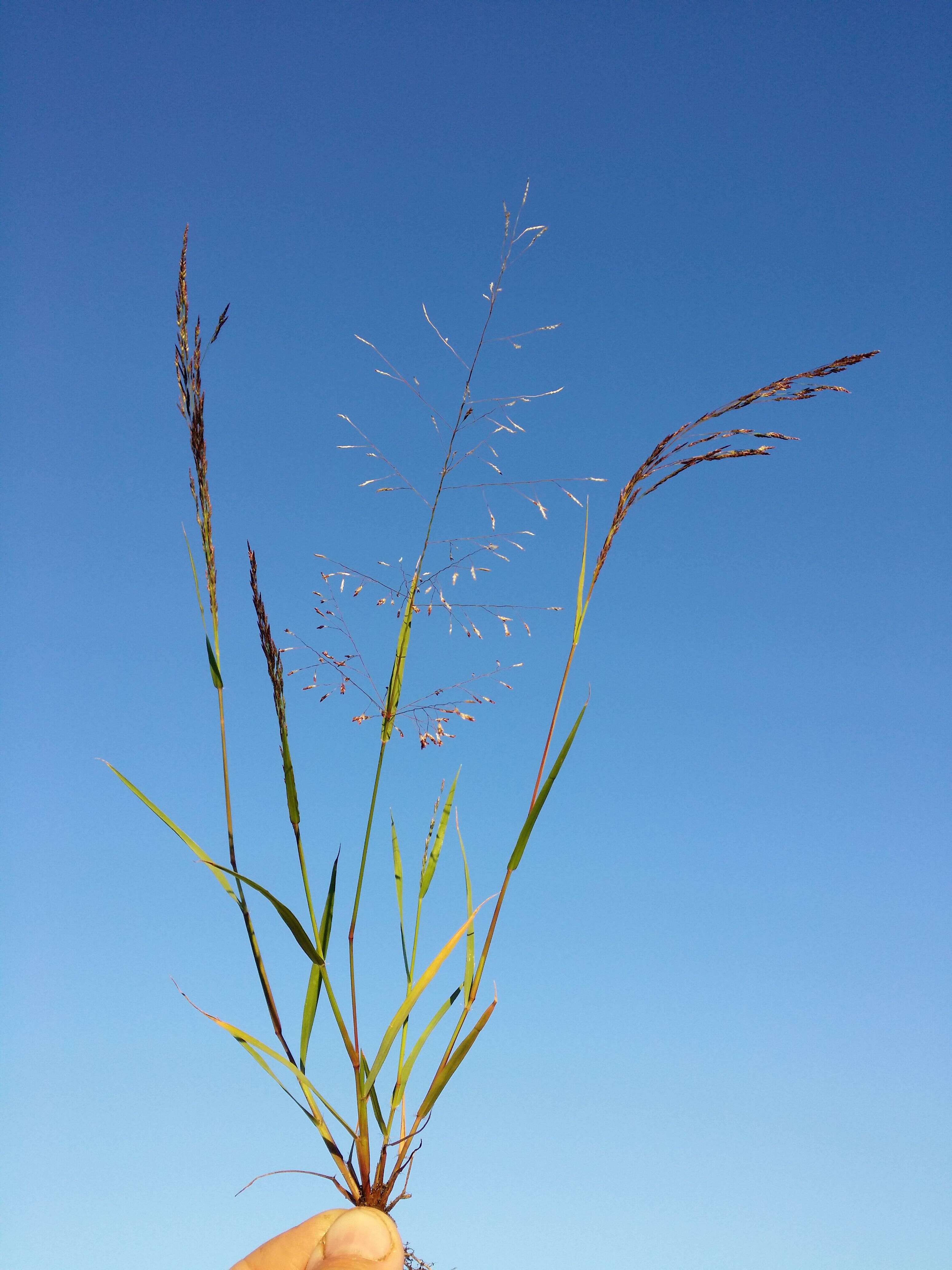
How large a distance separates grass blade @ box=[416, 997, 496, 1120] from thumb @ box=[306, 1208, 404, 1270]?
0.49 feet

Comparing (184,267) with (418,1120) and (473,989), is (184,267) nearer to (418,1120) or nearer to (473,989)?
(473,989)

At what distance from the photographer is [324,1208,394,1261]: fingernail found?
1.14 metres

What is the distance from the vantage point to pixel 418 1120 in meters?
1.28

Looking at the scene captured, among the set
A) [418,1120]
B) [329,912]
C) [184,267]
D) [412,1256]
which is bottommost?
[412,1256]

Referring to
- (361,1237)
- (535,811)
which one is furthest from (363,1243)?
(535,811)

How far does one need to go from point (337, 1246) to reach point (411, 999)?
34 cm

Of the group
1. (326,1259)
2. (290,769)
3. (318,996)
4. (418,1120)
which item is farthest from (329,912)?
(326,1259)

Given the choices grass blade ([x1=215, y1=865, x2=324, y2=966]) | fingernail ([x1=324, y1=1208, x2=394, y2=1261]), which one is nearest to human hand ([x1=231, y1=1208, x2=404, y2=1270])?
fingernail ([x1=324, y1=1208, x2=394, y2=1261])

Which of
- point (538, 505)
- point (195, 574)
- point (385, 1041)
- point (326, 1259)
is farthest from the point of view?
point (538, 505)

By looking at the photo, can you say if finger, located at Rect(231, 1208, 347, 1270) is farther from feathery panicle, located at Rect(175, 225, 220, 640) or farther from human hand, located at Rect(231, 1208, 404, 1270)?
feathery panicle, located at Rect(175, 225, 220, 640)

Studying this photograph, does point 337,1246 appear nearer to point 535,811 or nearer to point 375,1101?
point 375,1101

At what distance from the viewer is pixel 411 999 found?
4.30ft

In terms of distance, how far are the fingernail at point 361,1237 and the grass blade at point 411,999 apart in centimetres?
18

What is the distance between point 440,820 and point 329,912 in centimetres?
33
